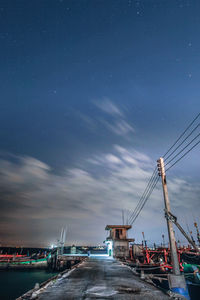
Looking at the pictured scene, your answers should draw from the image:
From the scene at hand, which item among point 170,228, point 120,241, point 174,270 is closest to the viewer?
point 174,270

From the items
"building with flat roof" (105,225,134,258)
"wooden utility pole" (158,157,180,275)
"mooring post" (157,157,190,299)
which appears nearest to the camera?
"mooring post" (157,157,190,299)

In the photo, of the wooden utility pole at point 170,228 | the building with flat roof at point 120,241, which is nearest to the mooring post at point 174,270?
the wooden utility pole at point 170,228

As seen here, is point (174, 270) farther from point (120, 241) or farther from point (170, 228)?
point (120, 241)

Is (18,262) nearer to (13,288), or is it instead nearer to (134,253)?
(13,288)

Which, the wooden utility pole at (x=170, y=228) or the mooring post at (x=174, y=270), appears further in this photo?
the wooden utility pole at (x=170, y=228)

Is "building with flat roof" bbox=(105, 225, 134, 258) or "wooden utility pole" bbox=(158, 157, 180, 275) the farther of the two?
"building with flat roof" bbox=(105, 225, 134, 258)

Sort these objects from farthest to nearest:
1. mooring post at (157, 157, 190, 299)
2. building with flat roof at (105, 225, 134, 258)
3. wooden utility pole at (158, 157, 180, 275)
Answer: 1. building with flat roof at (105, 225, 134, 258)
2. wooden utility pole at (158, 157, 180, 275)
3. mooring post at (157, 157, 190, 299)

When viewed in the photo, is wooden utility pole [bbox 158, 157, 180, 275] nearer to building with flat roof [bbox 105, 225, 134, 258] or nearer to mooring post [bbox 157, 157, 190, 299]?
mooring post [bbox 157, 157, 190, 299]

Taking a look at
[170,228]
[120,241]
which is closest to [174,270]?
[170,228]

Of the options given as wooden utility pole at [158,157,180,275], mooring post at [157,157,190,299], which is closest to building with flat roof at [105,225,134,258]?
mooring post at [157,157,190,299]

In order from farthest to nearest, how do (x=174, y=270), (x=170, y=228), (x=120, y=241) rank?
(x=120, y=241), (x=170, y=228), (x=174, y=270)

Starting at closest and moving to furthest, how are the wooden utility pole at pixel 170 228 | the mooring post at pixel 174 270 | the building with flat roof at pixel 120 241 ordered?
the mooring post at pixel 174 270
the wooden utility pole at pixel 170 228
the building with flat roof at pixel 120 241

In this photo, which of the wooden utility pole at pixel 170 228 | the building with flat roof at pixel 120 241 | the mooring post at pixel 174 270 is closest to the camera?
the mooring post at pixel 174 270

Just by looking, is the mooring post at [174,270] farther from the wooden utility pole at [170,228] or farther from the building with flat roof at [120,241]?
the building with flat roof at [120,241]
